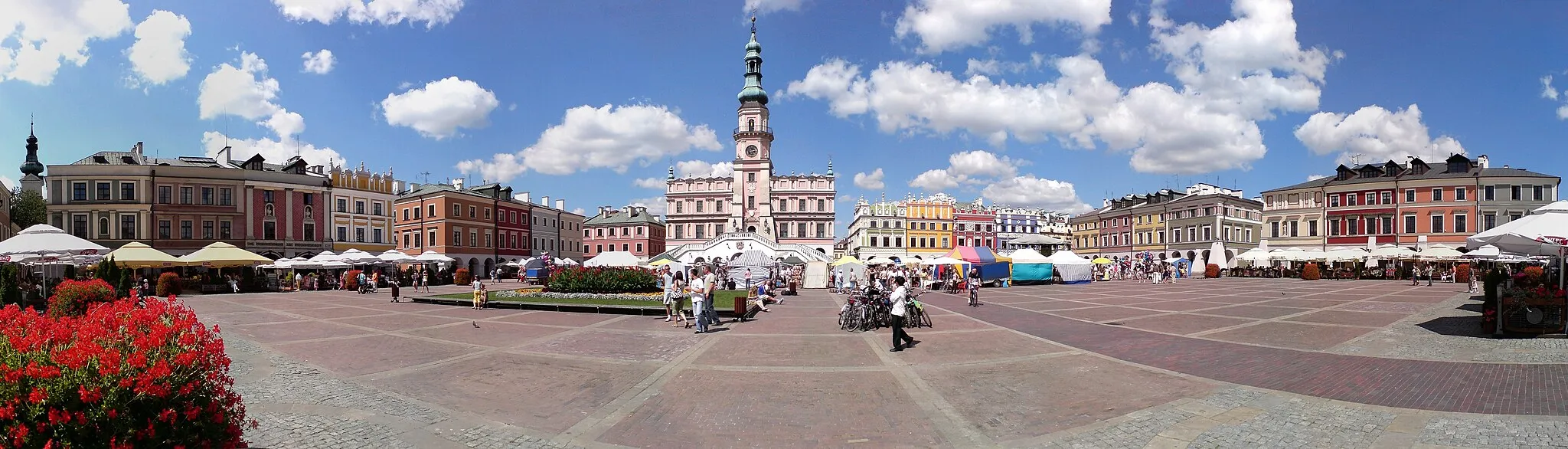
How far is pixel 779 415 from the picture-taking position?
23.4 ft

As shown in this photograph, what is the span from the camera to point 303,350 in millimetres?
11586

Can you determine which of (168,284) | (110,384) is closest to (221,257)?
(168,284)

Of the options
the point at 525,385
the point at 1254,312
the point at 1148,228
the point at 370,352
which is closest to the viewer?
the point at 525,385

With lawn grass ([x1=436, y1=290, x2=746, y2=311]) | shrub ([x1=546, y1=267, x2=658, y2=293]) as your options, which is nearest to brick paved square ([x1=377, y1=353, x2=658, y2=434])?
lawn grass ([x1=436, y1=290, x2=746, y2=311])

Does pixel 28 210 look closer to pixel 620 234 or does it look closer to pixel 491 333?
pixel 620 234

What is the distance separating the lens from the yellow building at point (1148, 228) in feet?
239

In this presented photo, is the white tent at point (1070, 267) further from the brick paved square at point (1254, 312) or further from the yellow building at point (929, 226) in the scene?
the yellow building at point (929, 226)

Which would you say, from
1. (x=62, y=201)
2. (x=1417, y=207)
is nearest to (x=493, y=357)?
(x=62, y=201)

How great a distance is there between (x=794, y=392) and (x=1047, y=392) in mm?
3276

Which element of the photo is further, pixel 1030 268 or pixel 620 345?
pixel 1030 268

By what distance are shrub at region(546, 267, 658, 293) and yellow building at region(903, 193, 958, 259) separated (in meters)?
63.0

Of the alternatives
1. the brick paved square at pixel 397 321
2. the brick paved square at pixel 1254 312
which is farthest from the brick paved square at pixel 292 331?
the brick paved square at pixel 1254 312

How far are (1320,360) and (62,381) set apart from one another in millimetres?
14443

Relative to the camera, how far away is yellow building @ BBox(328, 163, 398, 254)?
176 feet
